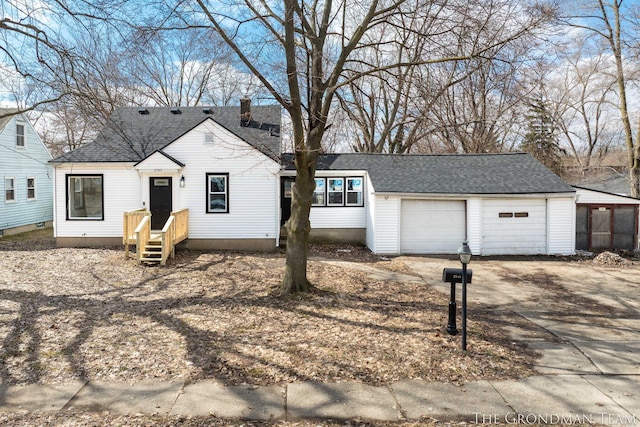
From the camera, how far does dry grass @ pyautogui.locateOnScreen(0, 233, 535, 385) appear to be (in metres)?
5.20

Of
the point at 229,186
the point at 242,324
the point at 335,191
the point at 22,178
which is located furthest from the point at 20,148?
the point at 242,324

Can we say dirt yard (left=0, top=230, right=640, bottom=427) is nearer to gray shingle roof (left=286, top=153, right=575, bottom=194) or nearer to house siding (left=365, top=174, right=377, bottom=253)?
house siding (left=365, top=174, right=377, bottom=253)

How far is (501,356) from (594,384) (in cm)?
108

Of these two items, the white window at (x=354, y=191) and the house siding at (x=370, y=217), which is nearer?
the house siding at (x=370, y=217)

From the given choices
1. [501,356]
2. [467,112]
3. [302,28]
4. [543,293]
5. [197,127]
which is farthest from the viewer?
[467,112]

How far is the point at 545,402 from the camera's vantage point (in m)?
4.52

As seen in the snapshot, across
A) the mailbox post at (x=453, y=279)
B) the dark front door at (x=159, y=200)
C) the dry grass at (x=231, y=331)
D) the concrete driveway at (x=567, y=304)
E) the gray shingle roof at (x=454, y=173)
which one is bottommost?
the concrete driveway at (x=567, y=304)

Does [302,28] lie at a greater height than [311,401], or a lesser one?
greater

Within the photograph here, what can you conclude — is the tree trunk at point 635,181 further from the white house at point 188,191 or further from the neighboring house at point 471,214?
the white house at point 188,191

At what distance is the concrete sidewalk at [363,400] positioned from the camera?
4195 millimetres

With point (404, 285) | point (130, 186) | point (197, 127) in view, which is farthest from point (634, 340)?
point (130, 186)

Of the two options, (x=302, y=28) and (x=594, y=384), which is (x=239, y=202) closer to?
(x=302, y=28)

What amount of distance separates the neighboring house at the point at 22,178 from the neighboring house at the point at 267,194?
17.6 feet

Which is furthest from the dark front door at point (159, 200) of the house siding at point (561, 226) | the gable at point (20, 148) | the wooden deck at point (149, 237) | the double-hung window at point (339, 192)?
the house siding at point (561, 226)
